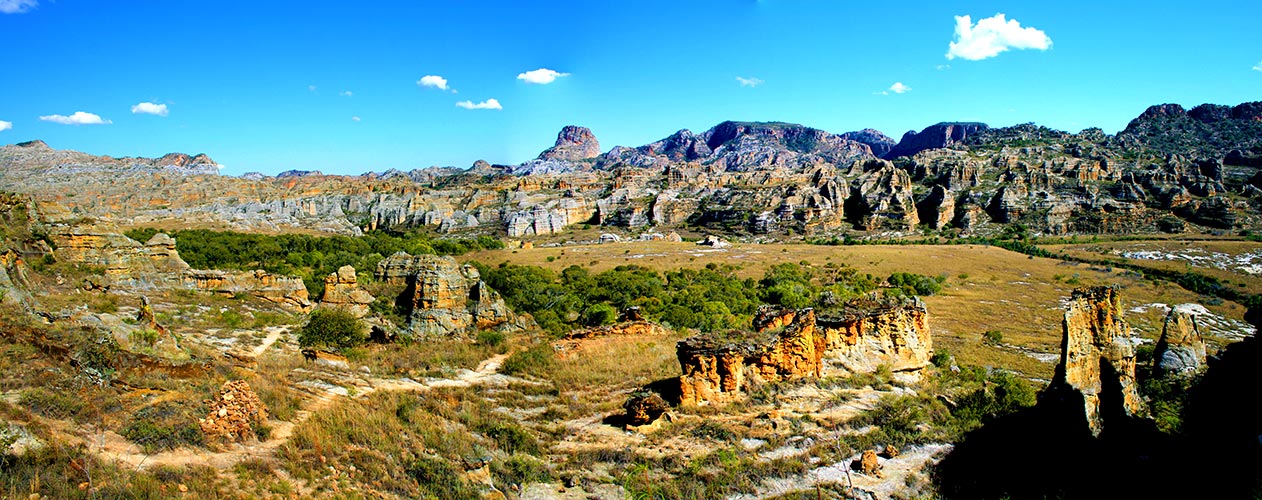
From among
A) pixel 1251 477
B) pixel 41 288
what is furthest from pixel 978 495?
pixel 41 288

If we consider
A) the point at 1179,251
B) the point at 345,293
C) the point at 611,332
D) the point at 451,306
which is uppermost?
the point at 345,293

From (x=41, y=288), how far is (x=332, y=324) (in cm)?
782

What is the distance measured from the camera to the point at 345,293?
2217cm

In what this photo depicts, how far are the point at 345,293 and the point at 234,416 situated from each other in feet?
54.8

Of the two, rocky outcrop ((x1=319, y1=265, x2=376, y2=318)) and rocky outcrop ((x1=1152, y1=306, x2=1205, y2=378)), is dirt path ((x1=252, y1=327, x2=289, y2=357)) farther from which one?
rocky outcrop ((x1=1152, y1=306, x2=1205, y2=378))

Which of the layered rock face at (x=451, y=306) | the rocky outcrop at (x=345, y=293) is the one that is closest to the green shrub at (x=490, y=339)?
the layered rock face at (x=451, y=306)

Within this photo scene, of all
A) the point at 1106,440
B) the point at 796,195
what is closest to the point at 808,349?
the point at 1106,440

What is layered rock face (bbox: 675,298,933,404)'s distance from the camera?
34.7ft

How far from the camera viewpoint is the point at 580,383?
1193cm

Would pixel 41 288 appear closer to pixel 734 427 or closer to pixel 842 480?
pixel 734 427

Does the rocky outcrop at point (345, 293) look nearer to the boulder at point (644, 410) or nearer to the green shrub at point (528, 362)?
the green shrub at point (528, 362)

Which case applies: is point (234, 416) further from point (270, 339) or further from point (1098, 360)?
point (1098, 360)

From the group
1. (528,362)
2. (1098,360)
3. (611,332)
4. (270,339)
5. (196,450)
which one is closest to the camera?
(196,450)

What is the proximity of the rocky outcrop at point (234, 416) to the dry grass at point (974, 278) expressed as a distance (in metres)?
18.8
